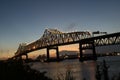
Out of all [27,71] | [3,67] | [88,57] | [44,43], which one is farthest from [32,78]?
[44,43]

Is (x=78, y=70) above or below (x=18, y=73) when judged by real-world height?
below

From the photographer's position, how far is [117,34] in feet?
343

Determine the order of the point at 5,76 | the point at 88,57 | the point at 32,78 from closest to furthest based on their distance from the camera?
1. the point at 5,76
2. the point at 32,78
3. the point at 88,57

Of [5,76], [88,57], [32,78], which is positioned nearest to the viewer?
[5,76]

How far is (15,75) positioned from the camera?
895 cm

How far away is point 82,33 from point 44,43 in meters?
24.9

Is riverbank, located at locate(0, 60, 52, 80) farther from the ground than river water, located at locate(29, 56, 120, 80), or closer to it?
farther from the ground

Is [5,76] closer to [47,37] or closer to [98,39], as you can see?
[98,39]

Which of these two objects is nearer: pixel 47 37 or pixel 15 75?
pixel 15 75

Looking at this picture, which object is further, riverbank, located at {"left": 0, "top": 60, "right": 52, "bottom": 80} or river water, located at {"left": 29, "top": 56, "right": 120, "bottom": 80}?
river water, located at {"left": 29, "top": 56, "right": 120, "bottom": 80}

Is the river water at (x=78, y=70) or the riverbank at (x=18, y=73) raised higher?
the riverbank at (x=18, y=73)

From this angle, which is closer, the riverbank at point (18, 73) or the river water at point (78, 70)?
the riverbank at point (18, 73)

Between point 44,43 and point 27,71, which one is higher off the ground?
point 44,43

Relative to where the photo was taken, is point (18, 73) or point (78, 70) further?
point (78, 70)
